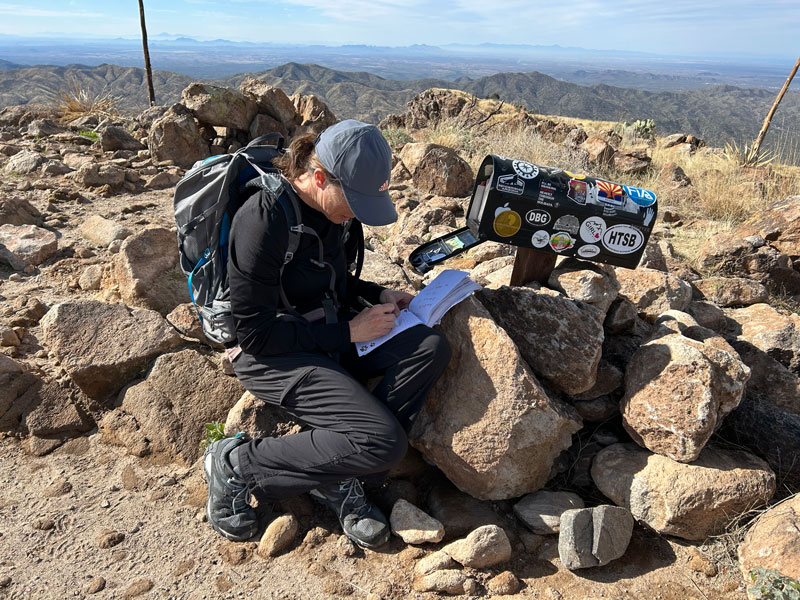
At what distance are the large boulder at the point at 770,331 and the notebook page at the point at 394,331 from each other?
230 centimetres

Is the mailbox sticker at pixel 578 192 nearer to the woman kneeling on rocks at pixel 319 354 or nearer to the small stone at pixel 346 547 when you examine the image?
the woman kneeling on rocks at pixel 319 354

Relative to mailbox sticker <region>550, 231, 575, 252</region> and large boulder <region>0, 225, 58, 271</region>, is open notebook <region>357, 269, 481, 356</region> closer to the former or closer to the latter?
mailbox sticker <region>550, 231, 575, 252</region>

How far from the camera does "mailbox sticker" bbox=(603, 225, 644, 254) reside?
8.55 ft

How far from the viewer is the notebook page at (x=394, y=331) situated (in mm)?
2318

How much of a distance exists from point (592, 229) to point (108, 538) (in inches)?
98.8

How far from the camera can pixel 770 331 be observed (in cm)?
339

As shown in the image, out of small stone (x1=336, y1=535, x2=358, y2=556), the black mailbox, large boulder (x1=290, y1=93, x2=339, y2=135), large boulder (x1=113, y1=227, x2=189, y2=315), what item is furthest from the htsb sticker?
large boulder (x1=290, y1=93, x2=339, y2=135)

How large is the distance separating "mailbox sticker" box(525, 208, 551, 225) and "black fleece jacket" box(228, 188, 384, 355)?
88 centimetres

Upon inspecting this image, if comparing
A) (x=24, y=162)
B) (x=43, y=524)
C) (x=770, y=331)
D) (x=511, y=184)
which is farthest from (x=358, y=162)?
(x=24, y=162)

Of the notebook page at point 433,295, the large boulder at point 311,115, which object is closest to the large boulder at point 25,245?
the notebook page at point 433,295

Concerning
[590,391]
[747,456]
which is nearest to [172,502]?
[590,391]

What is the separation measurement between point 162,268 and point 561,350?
102 inches

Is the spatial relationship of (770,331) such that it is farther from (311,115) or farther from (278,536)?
(311,115)

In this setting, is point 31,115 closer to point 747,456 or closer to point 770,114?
point 747,456
